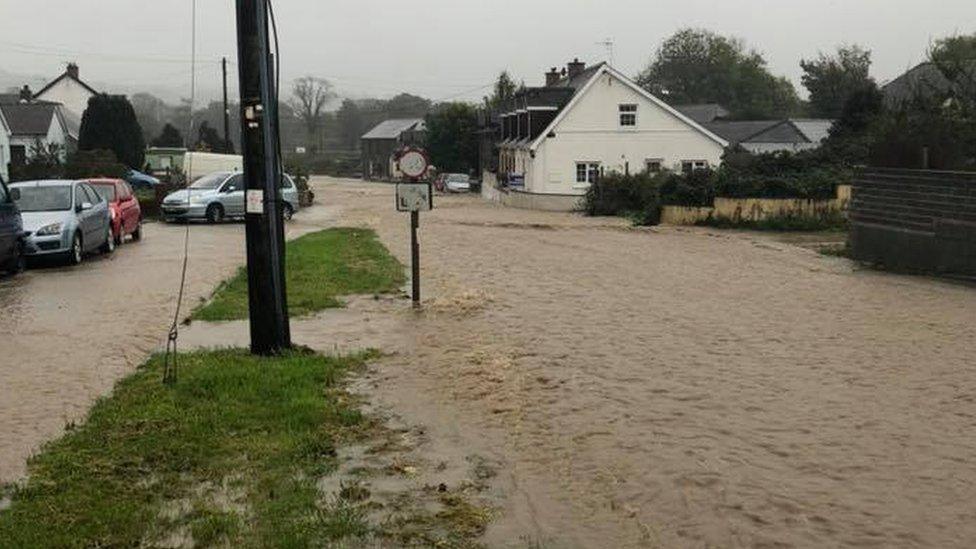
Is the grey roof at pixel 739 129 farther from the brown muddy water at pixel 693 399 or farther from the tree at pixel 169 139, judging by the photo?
the brown muddy water at pixel 693 399

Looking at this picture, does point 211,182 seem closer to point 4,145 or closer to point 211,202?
point 211,202

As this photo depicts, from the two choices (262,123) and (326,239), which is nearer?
(262,123)

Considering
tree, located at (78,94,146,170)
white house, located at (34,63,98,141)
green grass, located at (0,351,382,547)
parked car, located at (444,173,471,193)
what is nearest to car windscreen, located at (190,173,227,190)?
tree, located at (78,94,146,170)

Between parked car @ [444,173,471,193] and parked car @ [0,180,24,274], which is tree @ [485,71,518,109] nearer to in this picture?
parked car @ [444,173,471,193]

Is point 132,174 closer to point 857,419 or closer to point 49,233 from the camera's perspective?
point 49,233

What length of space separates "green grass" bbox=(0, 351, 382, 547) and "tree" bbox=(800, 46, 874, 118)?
85.3m

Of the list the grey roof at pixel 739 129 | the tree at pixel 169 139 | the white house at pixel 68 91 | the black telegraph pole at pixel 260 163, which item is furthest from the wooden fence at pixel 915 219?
the white house at pixel 68 91

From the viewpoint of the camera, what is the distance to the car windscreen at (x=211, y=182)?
3450 centimetres

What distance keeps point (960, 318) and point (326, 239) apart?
16.9m

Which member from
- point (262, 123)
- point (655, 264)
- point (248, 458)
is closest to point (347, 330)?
point (262, 123)

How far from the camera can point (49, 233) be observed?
19.2 metres

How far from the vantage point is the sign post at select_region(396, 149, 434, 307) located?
15625 millimetres

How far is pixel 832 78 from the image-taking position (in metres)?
92.2

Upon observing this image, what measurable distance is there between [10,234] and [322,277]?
492 cm
